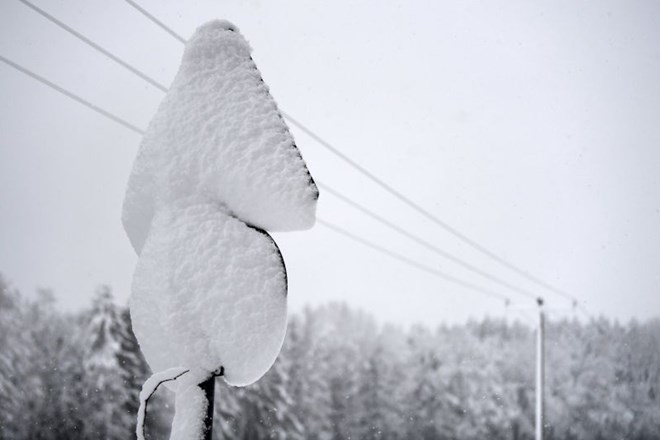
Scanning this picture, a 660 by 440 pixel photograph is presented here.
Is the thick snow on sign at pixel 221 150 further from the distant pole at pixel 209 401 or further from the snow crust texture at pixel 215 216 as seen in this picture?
the distant pole at pixel 209 401

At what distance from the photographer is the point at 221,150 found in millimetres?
1577

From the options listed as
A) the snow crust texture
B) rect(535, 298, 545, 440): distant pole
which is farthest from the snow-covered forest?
the snow crust texture

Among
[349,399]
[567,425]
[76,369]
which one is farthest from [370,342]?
[76,369]

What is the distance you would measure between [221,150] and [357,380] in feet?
114

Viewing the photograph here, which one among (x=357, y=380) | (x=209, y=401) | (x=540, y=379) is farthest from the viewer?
(x=357, y=380)

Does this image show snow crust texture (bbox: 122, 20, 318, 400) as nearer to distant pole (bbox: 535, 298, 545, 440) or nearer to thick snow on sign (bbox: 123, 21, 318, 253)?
thick snow on sign (bbox: 123, 21, 318, 253)

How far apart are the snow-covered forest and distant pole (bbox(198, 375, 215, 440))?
21926 mm

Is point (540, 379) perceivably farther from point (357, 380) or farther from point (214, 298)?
point (357, 380)

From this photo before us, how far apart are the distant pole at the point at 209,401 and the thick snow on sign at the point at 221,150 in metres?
0.39

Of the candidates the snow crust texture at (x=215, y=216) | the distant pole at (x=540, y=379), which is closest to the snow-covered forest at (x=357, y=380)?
the distant pole at (x=540, y=379)

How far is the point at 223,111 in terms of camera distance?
1.61m

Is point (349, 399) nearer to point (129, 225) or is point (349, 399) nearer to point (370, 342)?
point (370, 342)

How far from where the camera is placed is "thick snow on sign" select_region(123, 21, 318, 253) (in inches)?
59.5

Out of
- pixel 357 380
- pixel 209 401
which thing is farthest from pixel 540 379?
pixel 357 380
